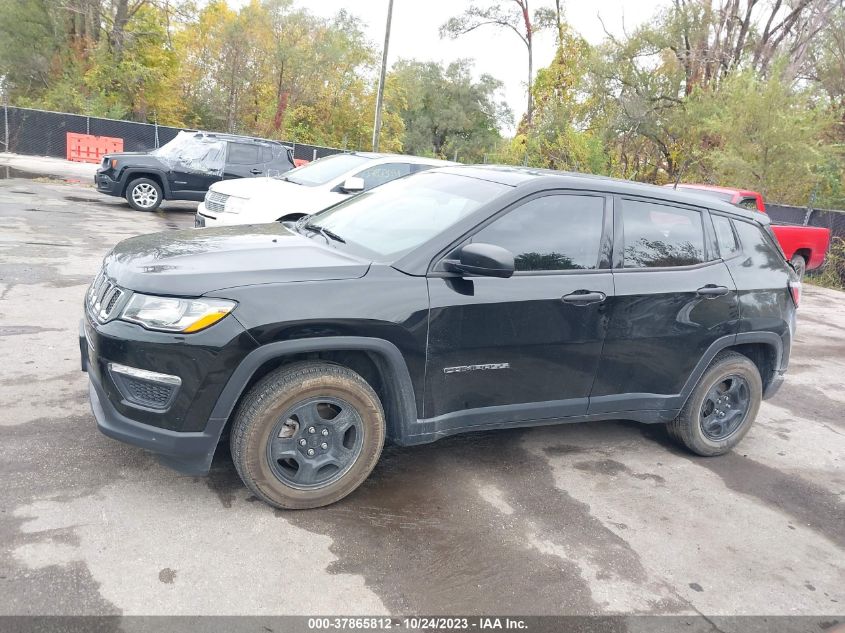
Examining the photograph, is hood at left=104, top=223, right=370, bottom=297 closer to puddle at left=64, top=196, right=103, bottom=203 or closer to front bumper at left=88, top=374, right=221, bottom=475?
front bumper at left=88, top=374, right=221, bottom=475

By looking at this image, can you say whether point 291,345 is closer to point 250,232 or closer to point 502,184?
point 250,232

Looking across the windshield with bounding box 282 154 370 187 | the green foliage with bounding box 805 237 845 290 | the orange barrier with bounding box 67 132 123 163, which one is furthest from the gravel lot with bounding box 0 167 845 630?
the orange barrier with bounding box 67 132 123 163

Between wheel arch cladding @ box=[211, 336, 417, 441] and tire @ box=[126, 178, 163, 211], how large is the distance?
1158 centimetres

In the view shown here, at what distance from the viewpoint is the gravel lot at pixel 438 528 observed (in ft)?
9.39

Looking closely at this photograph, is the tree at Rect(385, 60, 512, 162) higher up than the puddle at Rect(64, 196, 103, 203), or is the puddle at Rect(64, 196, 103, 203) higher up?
the tree at Rect(385, 60, 512, 162)

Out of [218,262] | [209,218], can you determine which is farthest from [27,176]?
[218,262]

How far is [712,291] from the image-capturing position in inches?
171

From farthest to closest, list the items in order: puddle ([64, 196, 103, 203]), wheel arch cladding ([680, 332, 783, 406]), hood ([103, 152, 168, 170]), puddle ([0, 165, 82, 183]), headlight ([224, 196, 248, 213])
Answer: puddle ([0, 165, 82, 183]) → puddle ([64, 196, 103, 203]) → hood ([103, 152, 168, 170]) → headlight ([224, 196, 248, 213]) → wheel arch cladding ([680, 332, 783, 406])

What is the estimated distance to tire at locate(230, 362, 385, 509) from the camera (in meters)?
3.24

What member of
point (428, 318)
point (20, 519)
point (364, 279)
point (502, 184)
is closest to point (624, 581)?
point (428, 318)

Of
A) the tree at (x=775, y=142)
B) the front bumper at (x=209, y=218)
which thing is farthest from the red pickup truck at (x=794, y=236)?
the front bumper at (x=209, y=218)

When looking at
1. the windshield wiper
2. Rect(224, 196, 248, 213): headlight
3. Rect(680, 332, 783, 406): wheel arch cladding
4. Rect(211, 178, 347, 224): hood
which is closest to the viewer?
the windshield wiper

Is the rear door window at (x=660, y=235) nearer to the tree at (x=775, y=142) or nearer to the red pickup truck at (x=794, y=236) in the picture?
the red pickup truck at (x=794, y=236)

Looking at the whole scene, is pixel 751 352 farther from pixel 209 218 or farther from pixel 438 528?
pixel 209 218
